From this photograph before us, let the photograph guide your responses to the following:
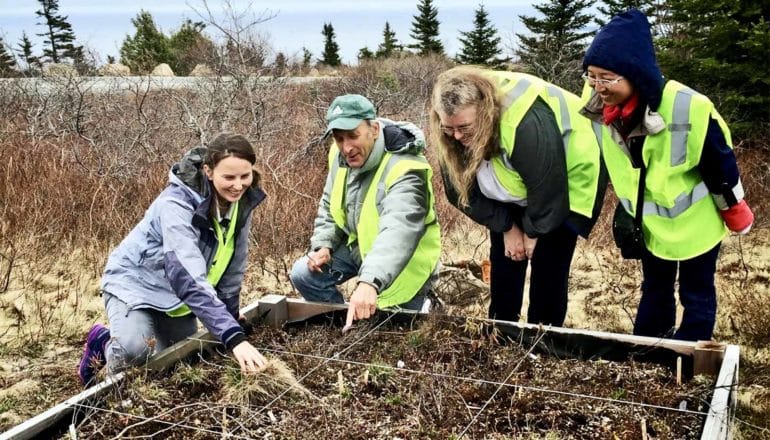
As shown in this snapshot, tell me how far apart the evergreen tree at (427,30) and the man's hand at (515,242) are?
3283cm

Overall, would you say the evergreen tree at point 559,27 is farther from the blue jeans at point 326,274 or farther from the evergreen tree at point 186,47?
the blue jeans at point 326,274

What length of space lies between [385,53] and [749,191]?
3107 cm

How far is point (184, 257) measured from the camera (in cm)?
254

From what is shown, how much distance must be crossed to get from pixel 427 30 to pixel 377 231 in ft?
112

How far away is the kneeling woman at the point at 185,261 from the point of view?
2516mm

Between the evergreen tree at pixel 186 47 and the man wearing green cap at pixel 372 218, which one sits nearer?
the man wearing green cap at pixel 372 218

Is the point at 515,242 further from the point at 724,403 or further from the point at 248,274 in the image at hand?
the point at 248,274

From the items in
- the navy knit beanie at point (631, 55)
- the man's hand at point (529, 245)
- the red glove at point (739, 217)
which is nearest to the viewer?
the navy knit beanie at point (631, 55)

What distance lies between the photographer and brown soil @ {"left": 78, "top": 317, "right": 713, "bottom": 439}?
2.07 m

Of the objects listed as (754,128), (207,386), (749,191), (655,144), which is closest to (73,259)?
(207,386)

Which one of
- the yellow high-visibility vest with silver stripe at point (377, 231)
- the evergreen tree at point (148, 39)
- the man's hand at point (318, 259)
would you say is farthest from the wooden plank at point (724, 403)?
the evergreen tree at point (148, 39)

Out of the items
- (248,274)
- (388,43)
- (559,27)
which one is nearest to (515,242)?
(248,274)

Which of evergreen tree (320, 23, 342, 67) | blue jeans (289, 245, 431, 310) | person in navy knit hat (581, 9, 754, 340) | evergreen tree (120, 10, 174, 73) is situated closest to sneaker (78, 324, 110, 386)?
blue jeans (289, 245, 431, 310)

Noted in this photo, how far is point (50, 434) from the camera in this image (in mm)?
2092
